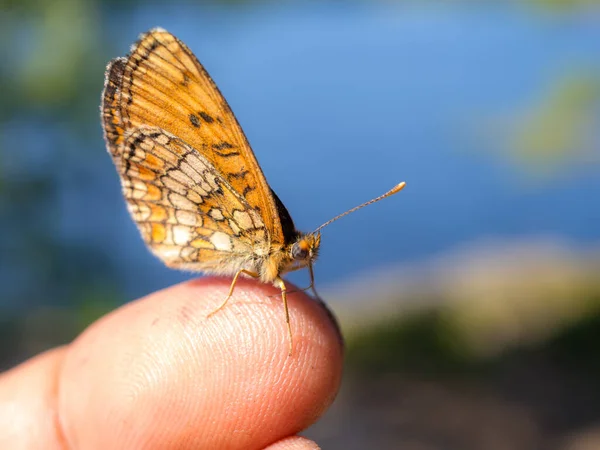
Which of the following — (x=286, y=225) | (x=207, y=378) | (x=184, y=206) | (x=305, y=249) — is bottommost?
(x=207, y=378)

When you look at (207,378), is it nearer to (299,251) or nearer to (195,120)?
(299,251)

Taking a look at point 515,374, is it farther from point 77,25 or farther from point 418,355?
point 77,25

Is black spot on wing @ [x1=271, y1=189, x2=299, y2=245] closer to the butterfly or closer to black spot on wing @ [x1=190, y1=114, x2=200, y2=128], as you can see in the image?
the butterfly

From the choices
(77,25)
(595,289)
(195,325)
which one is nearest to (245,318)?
(195,325)

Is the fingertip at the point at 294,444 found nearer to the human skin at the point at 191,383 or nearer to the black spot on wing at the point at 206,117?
the human skin at the point at 191,383

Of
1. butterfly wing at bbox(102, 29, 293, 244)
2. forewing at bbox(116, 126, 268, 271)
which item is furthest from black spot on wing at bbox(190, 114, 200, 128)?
forewing at bbox(116, 126, 268, 271)

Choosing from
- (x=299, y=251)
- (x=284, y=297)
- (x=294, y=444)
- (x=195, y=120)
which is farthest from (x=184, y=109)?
(x=294, y=444)

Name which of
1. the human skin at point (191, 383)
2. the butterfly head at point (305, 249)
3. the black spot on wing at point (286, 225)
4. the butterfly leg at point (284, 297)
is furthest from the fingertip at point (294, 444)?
the black spot on wing at point (286, 225)
